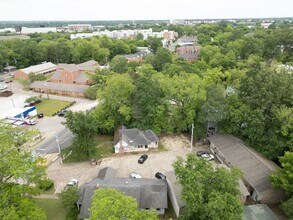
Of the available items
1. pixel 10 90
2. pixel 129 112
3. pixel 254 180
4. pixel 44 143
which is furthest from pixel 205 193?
pixel 10 90

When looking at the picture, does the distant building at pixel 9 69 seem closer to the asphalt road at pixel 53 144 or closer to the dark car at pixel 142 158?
the asphalt road at pixel 53 144

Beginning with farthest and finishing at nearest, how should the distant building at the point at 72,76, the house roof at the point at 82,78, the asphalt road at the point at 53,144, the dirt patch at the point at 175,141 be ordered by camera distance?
the distant building at the point at 72,76 → the house roof at the point at 82,78 → the dirt patch at the point at 175,141 → the asphalt road at the point at 53,144

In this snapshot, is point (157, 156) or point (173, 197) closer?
point (173, 197)

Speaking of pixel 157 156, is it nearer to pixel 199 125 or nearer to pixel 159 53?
pixel 199 125

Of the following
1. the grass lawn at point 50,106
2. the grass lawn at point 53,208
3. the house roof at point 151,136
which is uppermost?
the house roof at point 151,136

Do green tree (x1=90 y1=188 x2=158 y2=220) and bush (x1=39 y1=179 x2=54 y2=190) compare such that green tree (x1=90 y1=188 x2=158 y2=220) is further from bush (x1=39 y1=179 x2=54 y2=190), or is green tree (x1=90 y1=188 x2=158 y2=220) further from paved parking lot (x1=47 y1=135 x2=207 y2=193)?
bush (x1=39 y1=179 x2=54 y2=190)

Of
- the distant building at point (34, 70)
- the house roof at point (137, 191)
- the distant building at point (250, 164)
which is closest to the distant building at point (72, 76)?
the distant building at point (34, 70)
